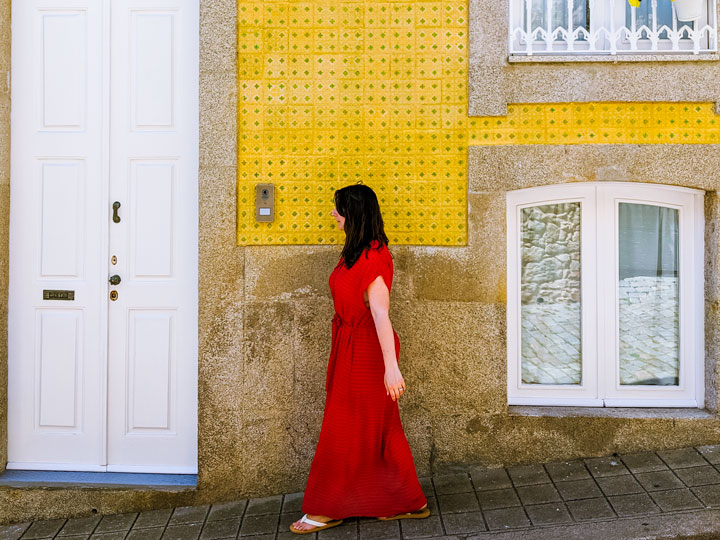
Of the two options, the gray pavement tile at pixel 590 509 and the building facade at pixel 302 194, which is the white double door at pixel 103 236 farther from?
the gray pavement tile at pixel 590 509

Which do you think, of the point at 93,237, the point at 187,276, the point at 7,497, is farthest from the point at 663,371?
the point at 7,497

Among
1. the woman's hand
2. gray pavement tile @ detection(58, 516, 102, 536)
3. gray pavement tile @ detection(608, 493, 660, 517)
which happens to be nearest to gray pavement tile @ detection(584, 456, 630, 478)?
Result: gray pavement tile @ detection(608, 493, 660, 517)

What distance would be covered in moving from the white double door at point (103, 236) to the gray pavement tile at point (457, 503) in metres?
1.70

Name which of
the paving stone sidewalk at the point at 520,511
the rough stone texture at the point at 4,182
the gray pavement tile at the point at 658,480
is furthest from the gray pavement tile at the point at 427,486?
the rough stone texture at the point at 4,182

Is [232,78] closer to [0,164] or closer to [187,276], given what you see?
[187,276]

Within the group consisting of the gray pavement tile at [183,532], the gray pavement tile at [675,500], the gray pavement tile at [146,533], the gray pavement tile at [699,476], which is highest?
the gray pavement tile at [699,476]

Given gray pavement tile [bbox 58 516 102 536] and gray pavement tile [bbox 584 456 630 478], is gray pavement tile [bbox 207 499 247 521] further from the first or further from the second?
gray pavement tile [bbox 584 456 630 478]

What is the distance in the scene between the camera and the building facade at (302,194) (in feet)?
14.8

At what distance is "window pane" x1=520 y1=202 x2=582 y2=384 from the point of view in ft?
15.7

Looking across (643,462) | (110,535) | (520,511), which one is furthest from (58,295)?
(643,462)

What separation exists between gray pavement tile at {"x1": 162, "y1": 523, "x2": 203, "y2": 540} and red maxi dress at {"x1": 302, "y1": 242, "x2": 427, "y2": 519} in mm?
702

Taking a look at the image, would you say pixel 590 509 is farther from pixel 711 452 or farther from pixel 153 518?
pixel 153 518

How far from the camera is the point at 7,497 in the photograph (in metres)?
4.52

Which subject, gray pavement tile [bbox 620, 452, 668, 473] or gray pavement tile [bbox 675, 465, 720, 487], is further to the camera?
gray pavement tile [bbox 620, 452, 668, 473]
